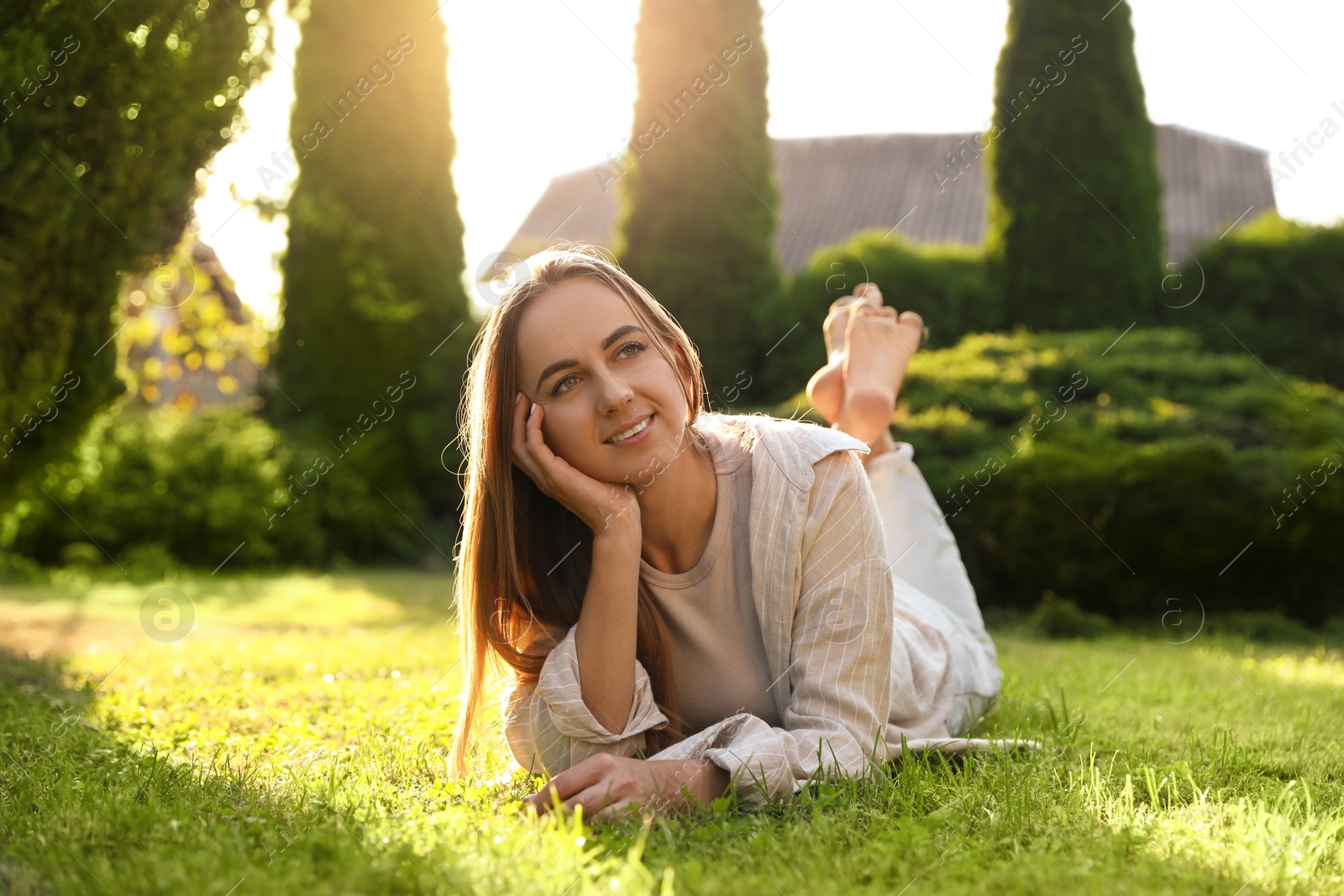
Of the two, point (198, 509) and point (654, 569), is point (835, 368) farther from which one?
point (198, 509)

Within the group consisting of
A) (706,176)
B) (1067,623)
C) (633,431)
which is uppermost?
(706,176)

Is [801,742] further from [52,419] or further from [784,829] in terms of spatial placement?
[52,419]

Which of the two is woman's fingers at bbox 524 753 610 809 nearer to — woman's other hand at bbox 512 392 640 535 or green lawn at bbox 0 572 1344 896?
green lawn at bbox 0 572 1344 896

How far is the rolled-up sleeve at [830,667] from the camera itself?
244 centimetres

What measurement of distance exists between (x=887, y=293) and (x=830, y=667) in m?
9.19

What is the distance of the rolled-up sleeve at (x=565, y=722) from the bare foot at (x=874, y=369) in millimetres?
1609

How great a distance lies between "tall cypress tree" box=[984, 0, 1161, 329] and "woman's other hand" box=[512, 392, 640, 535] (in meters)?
9.66

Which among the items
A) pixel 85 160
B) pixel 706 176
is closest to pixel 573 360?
pixel 85 160

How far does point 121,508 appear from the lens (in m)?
10.6

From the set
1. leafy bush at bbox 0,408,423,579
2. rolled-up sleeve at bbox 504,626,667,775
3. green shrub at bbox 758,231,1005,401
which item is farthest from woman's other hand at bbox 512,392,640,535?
leafy bush at bbox 0,408,423,579

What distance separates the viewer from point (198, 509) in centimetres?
1057

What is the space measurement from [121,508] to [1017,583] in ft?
28.3

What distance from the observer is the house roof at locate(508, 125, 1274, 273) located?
23.4 m

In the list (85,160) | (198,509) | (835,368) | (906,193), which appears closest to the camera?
(835,368)
